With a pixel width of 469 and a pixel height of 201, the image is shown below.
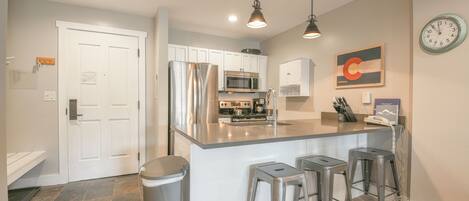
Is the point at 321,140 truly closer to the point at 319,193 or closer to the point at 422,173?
the point at 319,193

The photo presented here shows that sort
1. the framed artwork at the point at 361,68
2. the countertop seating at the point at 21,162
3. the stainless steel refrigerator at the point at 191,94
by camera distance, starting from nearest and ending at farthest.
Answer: the countertop seating at the point at 21,162 < the framed artwork at the point at 361,68 < the stainless steel refrigerator at the point at 191,94

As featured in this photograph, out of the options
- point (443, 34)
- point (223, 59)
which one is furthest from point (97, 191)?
point (443, 34)

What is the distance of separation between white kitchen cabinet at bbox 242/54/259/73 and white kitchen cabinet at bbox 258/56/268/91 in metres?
0.09

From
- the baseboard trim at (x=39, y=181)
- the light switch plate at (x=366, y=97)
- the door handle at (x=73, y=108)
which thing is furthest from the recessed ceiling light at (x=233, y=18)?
the baseboard trim at (x=39, y=181)

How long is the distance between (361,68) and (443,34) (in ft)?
2.69

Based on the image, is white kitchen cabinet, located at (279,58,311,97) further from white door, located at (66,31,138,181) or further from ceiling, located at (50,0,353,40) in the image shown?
white door, located at (66,31,138,181)

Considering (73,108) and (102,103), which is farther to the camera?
(102,103)

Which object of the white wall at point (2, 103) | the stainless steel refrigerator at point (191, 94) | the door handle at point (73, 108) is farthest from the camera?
the stainless steel refrigerator at point (191, 94)

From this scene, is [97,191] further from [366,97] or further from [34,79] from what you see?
[366,97]

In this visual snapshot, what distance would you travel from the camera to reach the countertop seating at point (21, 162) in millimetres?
2222

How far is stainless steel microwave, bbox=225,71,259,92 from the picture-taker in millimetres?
4043

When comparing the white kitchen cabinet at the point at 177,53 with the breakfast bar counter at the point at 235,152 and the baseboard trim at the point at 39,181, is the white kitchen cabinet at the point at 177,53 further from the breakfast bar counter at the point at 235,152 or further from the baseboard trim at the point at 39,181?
the baseboard trim at the point at 39,181

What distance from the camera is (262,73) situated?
4469mm

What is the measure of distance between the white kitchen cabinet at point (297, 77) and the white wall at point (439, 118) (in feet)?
4.59
